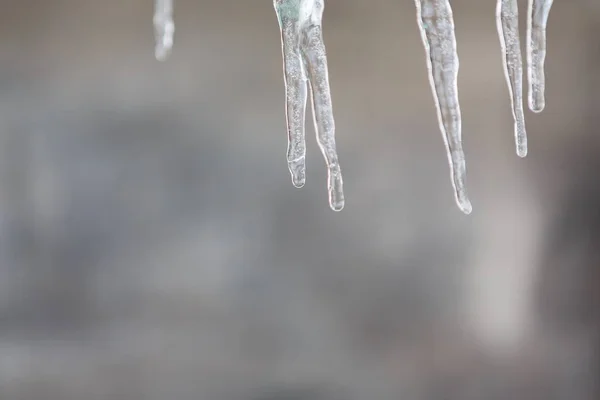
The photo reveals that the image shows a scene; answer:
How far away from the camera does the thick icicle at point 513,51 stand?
1.62 ft

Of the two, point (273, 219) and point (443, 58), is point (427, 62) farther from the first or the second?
point (273, 219)

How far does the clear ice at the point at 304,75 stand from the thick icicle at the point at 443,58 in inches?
3.4

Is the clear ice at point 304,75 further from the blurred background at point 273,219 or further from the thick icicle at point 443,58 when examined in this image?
the blurred background at point 273,219

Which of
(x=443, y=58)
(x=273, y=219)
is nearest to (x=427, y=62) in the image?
(x=443, y=58)

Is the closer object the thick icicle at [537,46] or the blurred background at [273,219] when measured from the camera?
the thick icicle at [537,46]

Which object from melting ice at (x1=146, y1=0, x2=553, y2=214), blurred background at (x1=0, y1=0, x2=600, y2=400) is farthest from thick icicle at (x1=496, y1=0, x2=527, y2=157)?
blurred background at (x1=0, y1=0, x2=600, y2=400)

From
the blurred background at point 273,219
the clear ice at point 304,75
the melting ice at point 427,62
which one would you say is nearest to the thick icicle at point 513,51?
the melting ice at point 427,62

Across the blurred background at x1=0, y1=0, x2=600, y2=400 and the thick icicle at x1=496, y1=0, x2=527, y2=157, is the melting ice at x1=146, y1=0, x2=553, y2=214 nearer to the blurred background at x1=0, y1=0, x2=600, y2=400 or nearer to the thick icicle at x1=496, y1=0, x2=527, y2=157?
the thick icicle at x1=496, y1=0, x2=527, y2=157

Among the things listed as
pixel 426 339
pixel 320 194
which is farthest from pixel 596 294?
pixel 320 194

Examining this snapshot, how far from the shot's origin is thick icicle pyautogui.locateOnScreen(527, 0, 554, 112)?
489 millimetres

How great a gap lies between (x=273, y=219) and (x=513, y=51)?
2.77 feet

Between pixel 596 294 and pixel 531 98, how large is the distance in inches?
42.1

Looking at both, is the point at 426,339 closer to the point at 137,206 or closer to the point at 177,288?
the point at 177,288

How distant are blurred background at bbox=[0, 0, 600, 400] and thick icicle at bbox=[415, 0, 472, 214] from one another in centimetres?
83
